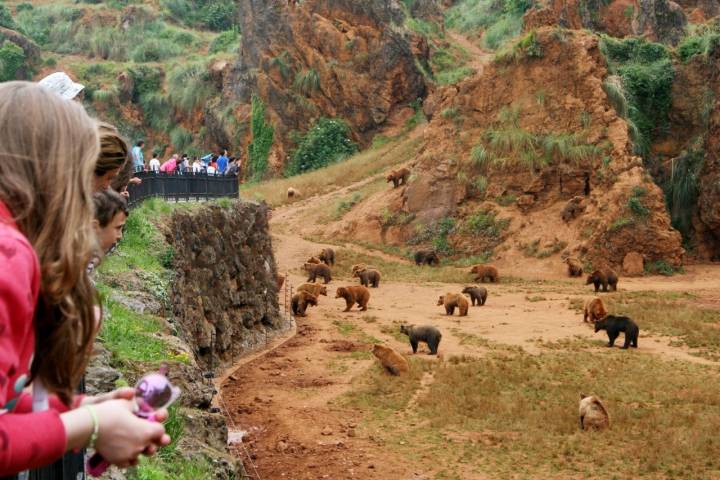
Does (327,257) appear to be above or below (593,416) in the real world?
above

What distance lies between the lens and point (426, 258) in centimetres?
3797

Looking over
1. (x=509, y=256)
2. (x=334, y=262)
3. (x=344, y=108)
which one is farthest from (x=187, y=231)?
(x=344, y=108)

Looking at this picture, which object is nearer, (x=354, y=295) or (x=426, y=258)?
(x=354, y=295)

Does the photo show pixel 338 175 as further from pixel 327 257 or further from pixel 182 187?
pixel 182 187

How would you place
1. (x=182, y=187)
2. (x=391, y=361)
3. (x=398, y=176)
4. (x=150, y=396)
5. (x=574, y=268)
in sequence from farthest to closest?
(x=398, y=176) < (x=574, y=268) < (x=182, y=187) < (x=391, y=361) < (x=150, y=396)

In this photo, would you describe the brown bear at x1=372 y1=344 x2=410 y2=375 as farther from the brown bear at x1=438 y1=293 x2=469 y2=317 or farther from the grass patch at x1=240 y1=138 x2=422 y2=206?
the grass patch at x1=240 y1=138 x2=422 y2=206

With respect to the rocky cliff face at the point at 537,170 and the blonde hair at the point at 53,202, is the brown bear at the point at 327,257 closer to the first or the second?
the rocky cliff face at the point at 537,170

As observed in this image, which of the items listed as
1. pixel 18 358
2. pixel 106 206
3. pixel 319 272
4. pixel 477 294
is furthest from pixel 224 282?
pixel 18 358

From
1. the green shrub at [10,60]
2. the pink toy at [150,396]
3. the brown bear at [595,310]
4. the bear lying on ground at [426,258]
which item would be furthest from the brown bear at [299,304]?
the green shrub at [10,60]

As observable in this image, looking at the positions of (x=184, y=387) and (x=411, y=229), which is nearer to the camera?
(x=184, y=387)

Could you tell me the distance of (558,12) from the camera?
4744 cm

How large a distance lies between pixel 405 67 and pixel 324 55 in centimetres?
482

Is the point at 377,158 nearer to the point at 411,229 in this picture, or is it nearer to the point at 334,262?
the point at 411,229

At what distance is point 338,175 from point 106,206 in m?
45.3
